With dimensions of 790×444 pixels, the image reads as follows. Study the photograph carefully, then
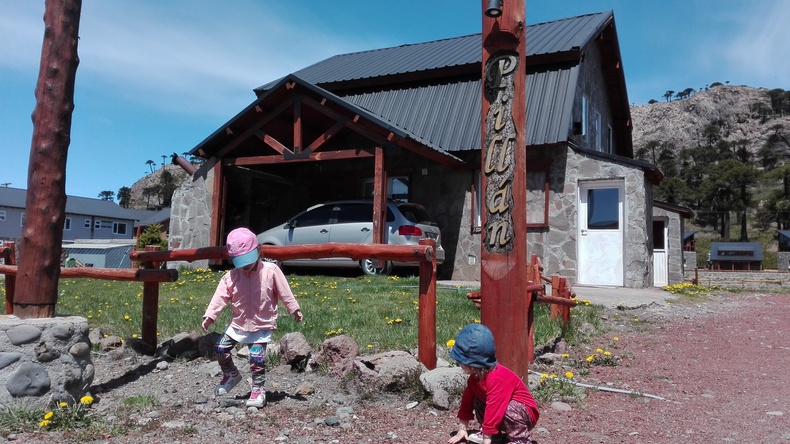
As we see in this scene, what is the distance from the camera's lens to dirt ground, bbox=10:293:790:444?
381 centimetres

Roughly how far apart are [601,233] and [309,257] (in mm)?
9502

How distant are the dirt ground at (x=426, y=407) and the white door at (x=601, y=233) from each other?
656 cm

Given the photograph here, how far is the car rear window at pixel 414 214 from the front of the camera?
1276cm

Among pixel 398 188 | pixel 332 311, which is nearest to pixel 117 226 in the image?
pixel 398 188

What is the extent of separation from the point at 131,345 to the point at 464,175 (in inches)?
376

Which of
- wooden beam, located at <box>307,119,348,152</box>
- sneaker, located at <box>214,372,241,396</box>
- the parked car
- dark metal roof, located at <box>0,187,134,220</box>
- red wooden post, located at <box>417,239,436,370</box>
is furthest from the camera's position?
dark metal roof, located at <box>0,187,134,220</box>

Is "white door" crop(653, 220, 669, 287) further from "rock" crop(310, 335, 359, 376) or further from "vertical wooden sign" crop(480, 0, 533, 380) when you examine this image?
"vertical wooden sign" crop(480, 0, 533, 380)

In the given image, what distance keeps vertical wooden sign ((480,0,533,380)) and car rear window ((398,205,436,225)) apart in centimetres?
837

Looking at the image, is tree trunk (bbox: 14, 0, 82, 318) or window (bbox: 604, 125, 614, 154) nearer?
tree trunk (bbox: 14, 0, 82, 318)

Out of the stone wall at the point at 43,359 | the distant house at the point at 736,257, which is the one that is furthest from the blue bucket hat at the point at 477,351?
the distant house at the point at 736,257

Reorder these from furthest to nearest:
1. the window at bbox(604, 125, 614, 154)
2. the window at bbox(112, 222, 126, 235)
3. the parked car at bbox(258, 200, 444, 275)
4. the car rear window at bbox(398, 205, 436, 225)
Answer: the window at bbox(112, 222, 126, 235) → the window at bbox(604, 125, 614, 154) → the car rear window at bbox(398, 205, 436, 225) → the parked car at bbox(258, 200, 444, 275)

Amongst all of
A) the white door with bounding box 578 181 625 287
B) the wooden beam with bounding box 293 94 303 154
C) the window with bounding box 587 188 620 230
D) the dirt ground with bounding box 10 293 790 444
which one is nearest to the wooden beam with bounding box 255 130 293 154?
the wooden beam with bounding box 293 94 303 154

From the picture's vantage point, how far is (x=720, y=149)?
107 m

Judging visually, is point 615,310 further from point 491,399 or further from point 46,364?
point 46,364
